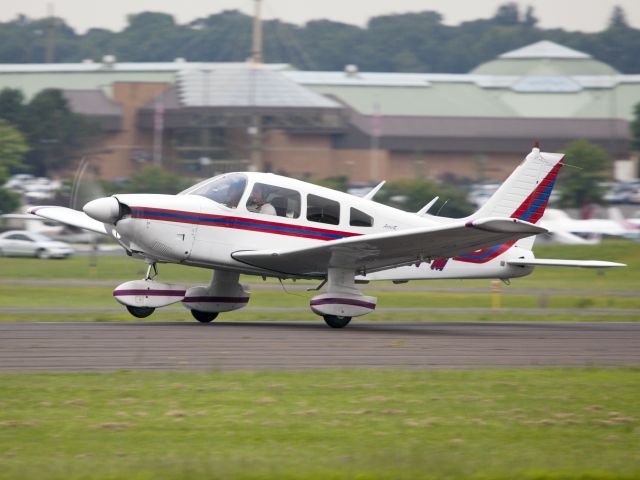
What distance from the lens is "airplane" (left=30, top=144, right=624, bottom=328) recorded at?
56.3 feet

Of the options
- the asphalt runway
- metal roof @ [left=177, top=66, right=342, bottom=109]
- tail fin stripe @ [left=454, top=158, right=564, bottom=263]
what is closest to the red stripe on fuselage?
the asphalt runway

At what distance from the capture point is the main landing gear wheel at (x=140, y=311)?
1802 centimetres

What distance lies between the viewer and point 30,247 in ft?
154

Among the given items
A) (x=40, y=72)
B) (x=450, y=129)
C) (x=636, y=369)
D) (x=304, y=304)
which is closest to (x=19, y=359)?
(x=636, y=369)

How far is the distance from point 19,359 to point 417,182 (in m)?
57.9

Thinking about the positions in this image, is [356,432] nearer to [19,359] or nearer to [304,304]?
[19,359]

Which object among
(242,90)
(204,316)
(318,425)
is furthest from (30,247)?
(242,90)

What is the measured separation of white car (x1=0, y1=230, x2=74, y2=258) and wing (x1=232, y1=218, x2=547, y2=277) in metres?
30.2

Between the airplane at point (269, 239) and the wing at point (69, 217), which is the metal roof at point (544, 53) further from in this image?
the wing at point (69, 217)

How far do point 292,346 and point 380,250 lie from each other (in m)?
2.87

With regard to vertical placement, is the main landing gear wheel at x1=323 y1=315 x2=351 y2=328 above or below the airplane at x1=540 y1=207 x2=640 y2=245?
above

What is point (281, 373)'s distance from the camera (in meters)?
12.5

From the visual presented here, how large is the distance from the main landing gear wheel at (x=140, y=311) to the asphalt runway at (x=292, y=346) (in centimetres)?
36

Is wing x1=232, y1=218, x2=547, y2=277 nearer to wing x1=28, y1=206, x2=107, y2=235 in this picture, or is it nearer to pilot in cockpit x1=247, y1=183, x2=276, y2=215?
pilot in cockpit x1=247, y1=183, x2=276, y2=215
